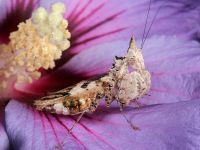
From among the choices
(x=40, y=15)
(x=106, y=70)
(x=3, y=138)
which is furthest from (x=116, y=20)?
(x=3, y=138)

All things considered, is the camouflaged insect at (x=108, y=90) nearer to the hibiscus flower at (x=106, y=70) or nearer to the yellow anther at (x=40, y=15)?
the hibiscus flower at (x=106, y=70)

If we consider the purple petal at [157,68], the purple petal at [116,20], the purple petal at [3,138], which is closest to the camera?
the purple petal at [3,138]

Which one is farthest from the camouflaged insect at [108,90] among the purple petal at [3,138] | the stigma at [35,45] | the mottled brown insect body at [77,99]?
the stigma at [35,45]

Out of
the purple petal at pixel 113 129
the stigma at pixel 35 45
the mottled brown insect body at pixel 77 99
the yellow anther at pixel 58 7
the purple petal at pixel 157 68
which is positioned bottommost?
the purple petal at pixel 113 129

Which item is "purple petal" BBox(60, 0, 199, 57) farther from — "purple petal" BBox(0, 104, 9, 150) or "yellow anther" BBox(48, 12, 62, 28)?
"purple petal" BBox(0, 104, 9, 150)

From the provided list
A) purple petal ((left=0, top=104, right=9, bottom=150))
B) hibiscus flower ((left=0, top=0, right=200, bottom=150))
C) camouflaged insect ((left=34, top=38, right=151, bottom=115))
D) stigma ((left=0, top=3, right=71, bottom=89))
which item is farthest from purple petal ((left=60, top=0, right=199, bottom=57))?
purple petal ((left=0, top=104, right=9, bottom=150))

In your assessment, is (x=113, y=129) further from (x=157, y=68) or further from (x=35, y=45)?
(x=35, y=45)

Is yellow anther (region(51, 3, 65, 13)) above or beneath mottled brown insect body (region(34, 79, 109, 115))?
above

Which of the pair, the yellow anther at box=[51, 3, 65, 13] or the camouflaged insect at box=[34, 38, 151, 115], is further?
the yellow anther at box=[51, 3, 65, 13]
